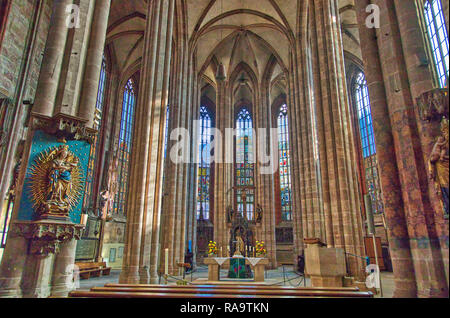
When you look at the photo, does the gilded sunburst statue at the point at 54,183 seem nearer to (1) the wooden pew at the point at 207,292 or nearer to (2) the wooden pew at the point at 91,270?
(1) the wooden pew at the point at 207,292

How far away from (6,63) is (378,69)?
12.0 metres

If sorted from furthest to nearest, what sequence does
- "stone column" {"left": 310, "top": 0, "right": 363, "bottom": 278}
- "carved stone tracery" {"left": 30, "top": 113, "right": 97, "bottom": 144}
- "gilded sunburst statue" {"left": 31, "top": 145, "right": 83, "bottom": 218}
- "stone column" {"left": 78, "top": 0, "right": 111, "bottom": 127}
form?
1. "stone column" {"left": 310, "top": 0, "right": 363, "bottom": 278}
2. "stone column" {"left": 78, "top": 0, "right": 111, "bottom": 127}
3. "carved stone tracery" {"left": 30, "top": 113, "right": 97, "bottom": 144}
4. "gilded sunburst statue" {"left": 31, "top": 145, "right": 83, "bottom": 218}

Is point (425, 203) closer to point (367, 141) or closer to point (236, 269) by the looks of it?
point (236, 269)

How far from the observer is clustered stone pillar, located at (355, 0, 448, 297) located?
4.30 meters

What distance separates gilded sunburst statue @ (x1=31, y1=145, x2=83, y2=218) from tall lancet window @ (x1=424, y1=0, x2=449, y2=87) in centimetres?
1462

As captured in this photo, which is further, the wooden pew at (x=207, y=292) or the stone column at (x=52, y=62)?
the stone column at (x=52, y=62)

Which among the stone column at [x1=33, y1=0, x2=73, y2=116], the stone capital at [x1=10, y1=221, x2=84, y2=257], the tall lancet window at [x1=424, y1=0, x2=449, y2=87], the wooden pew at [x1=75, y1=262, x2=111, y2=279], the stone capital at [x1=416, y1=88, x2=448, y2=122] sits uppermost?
the tall lancet window at [x1=424, y1=0, x2=449, y2=87]

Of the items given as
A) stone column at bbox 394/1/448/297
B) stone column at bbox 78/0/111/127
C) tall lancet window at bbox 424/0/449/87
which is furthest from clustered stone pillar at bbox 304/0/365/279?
stone column at bbox 78/0/111/127

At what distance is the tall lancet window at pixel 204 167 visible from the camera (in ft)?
86.0

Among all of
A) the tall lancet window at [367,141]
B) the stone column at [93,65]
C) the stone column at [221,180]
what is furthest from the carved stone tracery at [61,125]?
the tall lancet window at [367,141]

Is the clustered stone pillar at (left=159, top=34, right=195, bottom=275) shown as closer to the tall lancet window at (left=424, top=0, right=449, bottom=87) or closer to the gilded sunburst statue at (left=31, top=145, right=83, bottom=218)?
the gilded sunburst statue at (left=31, top=145, right=83, bottom=218)

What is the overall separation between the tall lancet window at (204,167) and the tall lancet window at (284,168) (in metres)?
6.71

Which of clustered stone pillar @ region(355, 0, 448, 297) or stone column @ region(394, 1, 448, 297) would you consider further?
clustered stone pillar @ region(355, 0, 448, 297)

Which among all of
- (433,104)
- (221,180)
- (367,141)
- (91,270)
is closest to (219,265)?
(91,270)
